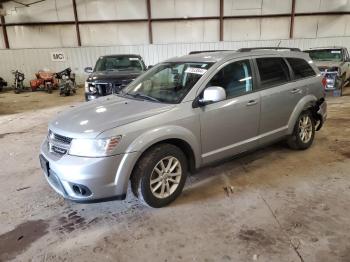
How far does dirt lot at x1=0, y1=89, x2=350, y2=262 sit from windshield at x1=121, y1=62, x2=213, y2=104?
1124 millimetres

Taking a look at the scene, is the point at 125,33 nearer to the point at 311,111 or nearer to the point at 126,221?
the point at 311,111

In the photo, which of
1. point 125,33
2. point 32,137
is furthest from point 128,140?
point 125,33

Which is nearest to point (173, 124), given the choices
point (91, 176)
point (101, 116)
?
point (101, 116)

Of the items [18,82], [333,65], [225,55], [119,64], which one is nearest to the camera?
[225,55]

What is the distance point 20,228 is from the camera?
2711mm

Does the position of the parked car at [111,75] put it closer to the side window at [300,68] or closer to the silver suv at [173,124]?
the silver suv at [173,124]

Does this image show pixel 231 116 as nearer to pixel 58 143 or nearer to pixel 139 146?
pixel 139 146

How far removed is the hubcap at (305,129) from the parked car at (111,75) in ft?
11.2

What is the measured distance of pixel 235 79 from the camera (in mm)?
3332

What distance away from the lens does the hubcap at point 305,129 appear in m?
4.23

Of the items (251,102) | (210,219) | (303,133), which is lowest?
(210,219)

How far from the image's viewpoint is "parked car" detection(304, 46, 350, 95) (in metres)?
7.93

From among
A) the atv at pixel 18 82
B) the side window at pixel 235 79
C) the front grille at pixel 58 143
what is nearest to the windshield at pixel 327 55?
the side window at pixel 235 79

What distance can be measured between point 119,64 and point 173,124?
5.21 metres
